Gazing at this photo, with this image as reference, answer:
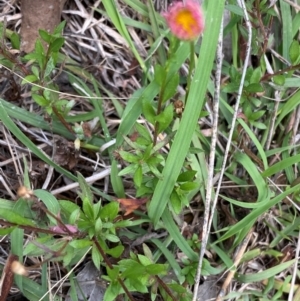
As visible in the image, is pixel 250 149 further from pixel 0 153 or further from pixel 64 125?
pixel 0 153

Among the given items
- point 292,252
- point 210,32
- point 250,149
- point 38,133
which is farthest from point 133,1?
point 292,252

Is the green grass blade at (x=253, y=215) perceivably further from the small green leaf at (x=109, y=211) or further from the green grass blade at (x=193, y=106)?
the small green leaf at (x=109, y=211)

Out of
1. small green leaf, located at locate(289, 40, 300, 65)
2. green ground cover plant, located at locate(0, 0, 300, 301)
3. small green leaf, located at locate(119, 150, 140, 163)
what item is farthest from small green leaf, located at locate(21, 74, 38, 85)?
small green leaf, located at locate(289, 40, 300, 65)

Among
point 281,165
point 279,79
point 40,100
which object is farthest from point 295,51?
point 40,100

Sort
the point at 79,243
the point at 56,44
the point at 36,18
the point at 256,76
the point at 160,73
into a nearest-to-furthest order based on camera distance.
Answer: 1. the point at 160,73
2. the point at 79,243
3. the point at 56,44
4. the point at 256,76
5. the point at 36,18

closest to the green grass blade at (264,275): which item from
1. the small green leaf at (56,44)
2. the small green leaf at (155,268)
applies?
the small green leaf at (155,268)

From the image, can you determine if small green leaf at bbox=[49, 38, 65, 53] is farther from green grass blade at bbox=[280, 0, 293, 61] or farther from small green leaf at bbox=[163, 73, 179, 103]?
green grass blade at bbox=[280, 0, 293, 61]

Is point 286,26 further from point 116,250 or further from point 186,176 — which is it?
point 116,250
